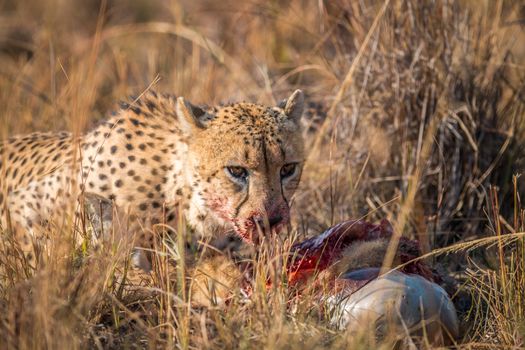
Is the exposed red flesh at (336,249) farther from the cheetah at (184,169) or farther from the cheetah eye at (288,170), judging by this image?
the cheetah eye at (288,170)

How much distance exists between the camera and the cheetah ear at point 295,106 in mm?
3295

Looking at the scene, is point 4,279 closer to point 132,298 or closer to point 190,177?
point 132,298

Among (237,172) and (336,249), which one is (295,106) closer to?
(237,172)

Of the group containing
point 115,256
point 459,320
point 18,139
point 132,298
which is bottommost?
point 459,320

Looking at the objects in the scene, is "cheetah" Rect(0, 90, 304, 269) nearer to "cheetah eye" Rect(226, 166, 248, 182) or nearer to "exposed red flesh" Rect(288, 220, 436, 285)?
"cheetah eye" Rect(226, 166, 248, 182)

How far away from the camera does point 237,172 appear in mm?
3039

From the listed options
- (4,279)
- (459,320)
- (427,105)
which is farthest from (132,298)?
(427,105)

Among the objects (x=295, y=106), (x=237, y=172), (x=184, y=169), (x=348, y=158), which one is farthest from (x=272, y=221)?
(x=348, y=158)

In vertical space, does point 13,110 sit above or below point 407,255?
above

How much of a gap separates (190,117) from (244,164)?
0.32 meters

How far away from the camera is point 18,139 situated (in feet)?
13.3

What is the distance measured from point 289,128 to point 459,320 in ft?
3.22

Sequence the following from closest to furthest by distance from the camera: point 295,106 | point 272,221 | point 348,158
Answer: point 272,221 < point 295,106 < point 348,158

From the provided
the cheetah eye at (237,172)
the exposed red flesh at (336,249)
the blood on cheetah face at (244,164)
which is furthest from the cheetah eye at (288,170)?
the exposed red flesh at (336,249)
